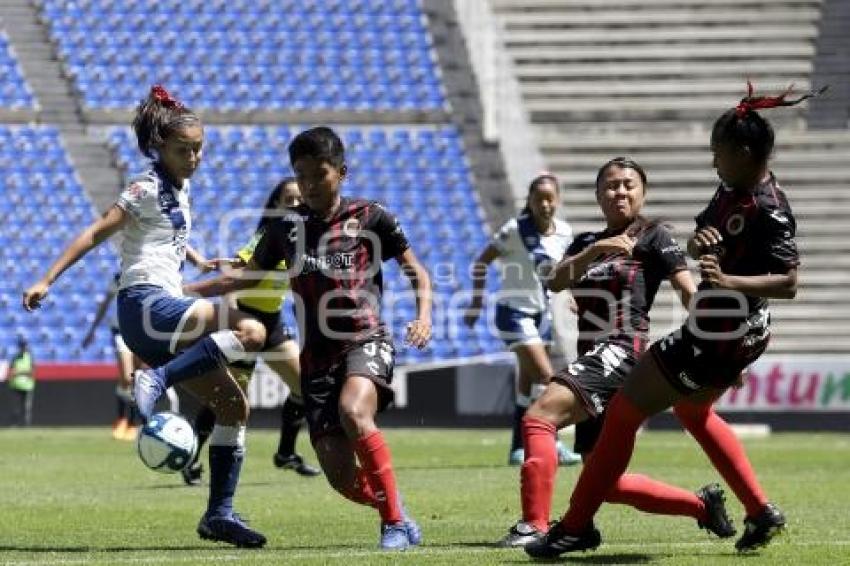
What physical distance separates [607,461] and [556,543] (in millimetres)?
426

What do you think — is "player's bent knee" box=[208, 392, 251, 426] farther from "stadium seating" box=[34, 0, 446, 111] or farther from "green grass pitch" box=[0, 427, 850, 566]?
"stadium seating" box=[34, 0, 446, 111]

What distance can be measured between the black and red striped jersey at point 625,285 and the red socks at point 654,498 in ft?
2.15

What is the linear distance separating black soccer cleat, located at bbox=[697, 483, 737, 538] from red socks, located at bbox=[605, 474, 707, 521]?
0.04m

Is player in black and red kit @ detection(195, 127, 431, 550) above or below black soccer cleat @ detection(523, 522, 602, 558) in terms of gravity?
above

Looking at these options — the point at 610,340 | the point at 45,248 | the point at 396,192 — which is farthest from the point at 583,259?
the point at 396,192

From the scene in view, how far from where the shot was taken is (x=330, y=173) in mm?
8719

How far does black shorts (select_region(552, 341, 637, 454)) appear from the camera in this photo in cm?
850

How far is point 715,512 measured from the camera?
8727 mm

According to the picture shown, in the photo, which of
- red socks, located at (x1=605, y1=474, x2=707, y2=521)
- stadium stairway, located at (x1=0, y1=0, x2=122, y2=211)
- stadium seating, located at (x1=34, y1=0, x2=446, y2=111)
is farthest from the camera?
stadium seating, located at (x1=34, y1=0, x2=446, y2=111)

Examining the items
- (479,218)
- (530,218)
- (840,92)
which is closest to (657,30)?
(840,92)

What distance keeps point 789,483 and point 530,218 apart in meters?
3.61

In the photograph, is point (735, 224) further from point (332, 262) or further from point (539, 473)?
point (332, 262)

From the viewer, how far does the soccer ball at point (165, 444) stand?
8.75 metres

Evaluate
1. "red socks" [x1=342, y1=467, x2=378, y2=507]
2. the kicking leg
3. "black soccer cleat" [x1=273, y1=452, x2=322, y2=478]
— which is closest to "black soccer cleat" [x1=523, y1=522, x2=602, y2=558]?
"red socks" [x1=342, y1=467, x2=378, y2=507]
